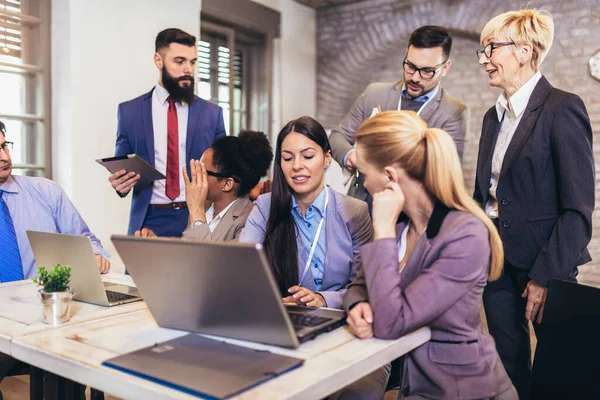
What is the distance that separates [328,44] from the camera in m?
6.44

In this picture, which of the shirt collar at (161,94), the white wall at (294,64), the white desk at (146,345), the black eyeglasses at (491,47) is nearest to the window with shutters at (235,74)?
the white wall at (294,64)

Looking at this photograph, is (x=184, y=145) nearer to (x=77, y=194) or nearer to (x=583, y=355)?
(x=77, y=194)

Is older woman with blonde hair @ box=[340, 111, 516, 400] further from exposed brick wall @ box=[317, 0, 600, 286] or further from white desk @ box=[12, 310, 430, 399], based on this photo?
exposed brick wall @ box=[317, 0, 600, 286]

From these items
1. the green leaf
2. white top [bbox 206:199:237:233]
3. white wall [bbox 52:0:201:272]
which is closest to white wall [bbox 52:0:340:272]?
white wall [bbox 52:0:201:272]

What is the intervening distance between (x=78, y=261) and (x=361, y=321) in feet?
2.59

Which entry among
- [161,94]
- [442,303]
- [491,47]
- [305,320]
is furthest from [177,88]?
[442,303]

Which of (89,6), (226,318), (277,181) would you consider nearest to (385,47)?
(89,6)

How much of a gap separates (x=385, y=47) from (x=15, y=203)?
466 centimetres

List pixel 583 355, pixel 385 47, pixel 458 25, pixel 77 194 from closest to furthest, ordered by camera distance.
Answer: pixel 583 355 < pixel 77 194 < pixel 458 25 < pixel 385 47

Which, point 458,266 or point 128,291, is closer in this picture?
point 458,266

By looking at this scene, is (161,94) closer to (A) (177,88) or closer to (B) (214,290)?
(A) (177,88)

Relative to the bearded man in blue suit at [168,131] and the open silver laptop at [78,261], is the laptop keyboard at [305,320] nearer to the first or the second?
the open silver laptop at [78,261]

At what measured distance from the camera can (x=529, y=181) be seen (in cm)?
195

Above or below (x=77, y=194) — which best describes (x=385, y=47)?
above
